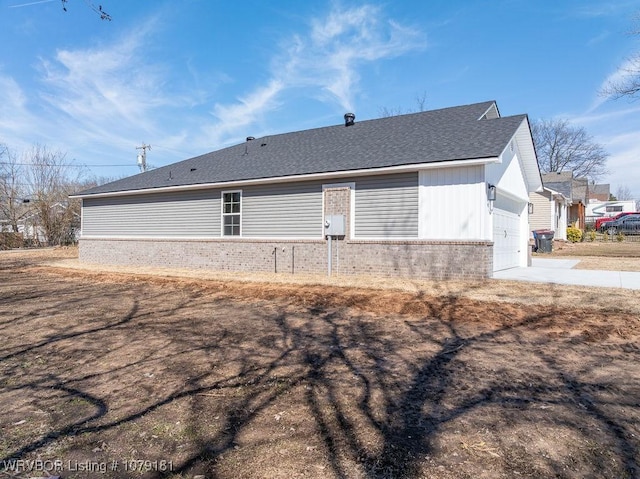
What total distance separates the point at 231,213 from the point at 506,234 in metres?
8.95

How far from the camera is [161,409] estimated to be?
2973mm

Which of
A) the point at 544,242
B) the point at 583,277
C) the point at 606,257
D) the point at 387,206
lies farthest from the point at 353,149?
the point at 544,242

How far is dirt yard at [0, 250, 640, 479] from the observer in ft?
7.50

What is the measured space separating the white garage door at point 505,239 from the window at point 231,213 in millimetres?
7983

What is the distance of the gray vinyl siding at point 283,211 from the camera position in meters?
11.6

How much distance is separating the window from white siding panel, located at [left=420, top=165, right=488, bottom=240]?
620 cm

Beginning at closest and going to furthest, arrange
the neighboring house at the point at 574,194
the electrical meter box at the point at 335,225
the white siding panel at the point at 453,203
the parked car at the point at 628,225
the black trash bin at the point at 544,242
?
the white siding panel at the point at 453,203, the electrical meter box at the point at 335,225, the black trash bin at the point at 544,242, the parked car at the point at 628,225, the neighboring house at the point at 574,194

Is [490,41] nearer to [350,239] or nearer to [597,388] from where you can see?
[350,239]

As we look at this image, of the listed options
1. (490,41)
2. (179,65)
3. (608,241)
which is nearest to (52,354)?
(179,65)

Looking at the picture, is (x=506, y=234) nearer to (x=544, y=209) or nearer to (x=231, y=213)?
(x=231, y=213)

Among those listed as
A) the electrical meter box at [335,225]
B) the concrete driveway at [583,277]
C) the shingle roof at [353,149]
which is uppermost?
the shingle roof at [353,149]

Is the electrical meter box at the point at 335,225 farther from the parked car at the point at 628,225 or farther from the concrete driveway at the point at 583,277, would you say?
the parked car at the point at 628,225

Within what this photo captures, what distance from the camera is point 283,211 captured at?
39.9 feet

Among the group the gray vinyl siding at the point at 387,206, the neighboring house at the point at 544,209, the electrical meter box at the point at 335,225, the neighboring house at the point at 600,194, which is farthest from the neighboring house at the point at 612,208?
the electrical meter box at the point at 335,225
